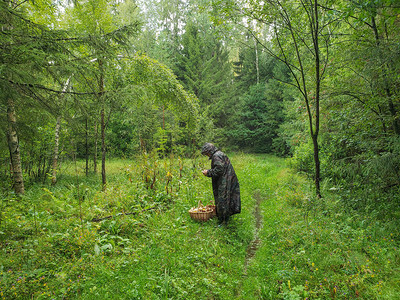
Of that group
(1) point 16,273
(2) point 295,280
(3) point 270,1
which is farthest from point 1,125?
(3) point 270,1

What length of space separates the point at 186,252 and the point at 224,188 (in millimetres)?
1780

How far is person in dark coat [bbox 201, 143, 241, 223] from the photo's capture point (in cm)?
539

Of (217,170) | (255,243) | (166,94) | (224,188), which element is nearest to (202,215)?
(224,188)

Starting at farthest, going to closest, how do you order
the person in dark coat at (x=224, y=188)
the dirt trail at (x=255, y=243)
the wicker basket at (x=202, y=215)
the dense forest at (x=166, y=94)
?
1. the wicker basket at (x=202, y=215)
2. the person in dark coat at (x=224, y=188)
3. the dirt trail at (x=255, y=243)
4. the dense forest at (x=166, y=94)

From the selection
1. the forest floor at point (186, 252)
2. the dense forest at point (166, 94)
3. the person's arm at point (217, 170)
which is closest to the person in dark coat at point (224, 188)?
the person's arm at point (217, 170)

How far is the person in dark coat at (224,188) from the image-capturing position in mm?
5391

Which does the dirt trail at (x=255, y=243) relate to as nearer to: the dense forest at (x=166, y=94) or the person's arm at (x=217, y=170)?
the dense forest at (x=166, y=94)

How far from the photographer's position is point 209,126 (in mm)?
17484

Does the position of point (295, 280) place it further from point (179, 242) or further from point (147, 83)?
point (147, 83)

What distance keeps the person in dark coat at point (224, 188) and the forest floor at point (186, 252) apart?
1.31ft

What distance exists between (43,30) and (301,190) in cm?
785

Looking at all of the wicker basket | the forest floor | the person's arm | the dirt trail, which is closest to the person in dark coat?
the person's arm

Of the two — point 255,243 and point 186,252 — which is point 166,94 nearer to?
point 255,243

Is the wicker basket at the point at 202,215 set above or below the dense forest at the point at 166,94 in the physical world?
below
